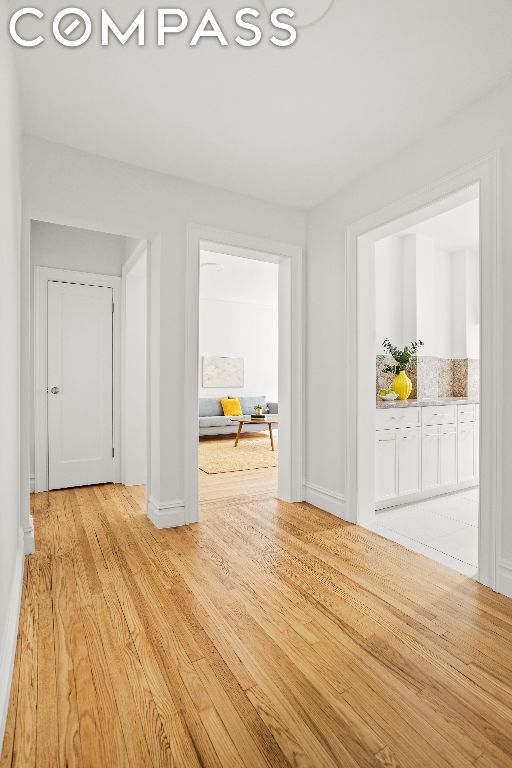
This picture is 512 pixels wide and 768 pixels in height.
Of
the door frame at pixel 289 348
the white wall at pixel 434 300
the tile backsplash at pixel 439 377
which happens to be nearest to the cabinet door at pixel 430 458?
the tile backsplash at pixel 439 377

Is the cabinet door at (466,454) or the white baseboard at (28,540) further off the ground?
the cabinet door at (466,454)

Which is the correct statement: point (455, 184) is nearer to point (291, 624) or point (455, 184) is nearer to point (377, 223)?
point (377, 223)

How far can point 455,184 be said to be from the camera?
7.87 feet

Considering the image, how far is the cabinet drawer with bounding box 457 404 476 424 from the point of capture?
394 cm

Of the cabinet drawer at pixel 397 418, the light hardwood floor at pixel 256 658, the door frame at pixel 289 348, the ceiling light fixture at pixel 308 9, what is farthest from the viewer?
the door frame at pixel 289 348

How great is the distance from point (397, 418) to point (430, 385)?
1.59 m

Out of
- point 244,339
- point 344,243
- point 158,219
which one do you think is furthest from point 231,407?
point 158,219

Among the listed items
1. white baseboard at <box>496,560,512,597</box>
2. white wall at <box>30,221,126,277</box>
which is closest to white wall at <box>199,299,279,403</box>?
white wall at <box>30,221,126,277</box>

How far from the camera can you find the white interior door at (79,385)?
399cm

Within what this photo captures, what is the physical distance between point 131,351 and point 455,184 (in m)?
3.17

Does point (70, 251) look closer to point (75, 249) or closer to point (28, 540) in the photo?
point (75, 249)

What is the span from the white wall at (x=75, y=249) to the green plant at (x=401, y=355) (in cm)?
299

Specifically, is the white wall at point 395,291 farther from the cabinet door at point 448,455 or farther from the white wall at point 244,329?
the white wall at point 244,329

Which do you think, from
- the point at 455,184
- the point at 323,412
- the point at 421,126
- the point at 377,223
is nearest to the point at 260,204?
the point at 377,223
